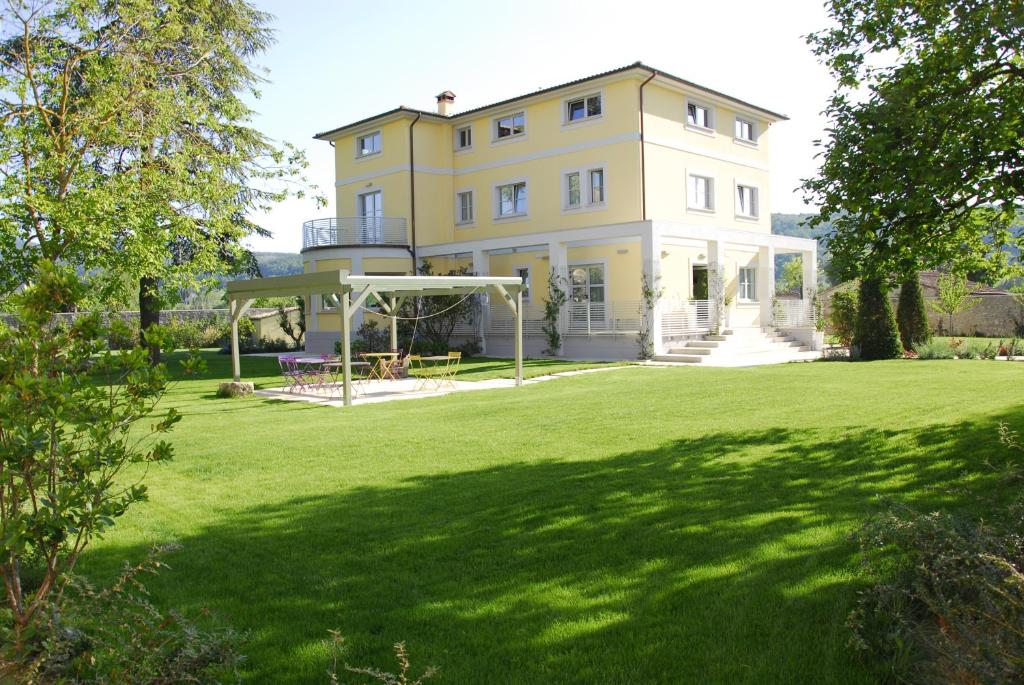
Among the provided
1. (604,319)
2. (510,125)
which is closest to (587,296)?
(604,319)

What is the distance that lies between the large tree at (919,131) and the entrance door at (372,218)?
78.2ft

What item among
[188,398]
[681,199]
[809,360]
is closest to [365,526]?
[188,398]

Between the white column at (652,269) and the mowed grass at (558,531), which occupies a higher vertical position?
the white column at (652,269)

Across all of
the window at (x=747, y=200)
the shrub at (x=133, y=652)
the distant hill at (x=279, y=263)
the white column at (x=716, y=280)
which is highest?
the distant hill at (x=279, y=263)

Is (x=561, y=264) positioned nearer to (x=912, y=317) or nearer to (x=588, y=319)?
(x=588, y=319)

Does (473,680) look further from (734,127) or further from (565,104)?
(734,127)

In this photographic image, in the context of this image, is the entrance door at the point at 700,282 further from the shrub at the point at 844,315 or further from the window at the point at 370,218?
the window at the point at 370,218

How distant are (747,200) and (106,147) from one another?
913 inches

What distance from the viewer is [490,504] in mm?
6742

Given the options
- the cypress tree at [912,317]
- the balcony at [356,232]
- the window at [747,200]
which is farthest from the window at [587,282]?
the cypress tree at [912,317]

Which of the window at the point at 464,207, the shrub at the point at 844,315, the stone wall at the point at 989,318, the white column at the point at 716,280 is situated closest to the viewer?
the shrub at the point at 844,315

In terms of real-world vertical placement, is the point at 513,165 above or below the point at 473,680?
above

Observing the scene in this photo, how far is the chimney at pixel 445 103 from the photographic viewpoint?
32344mm

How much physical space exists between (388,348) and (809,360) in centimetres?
1378
